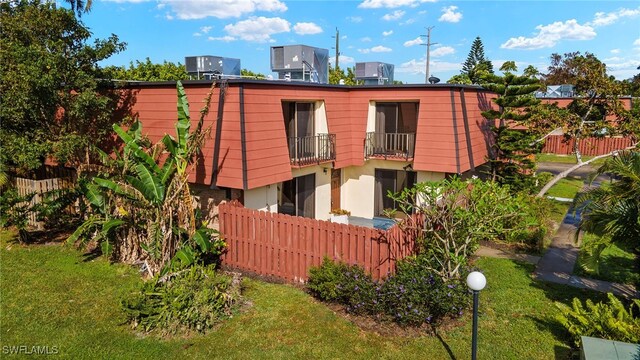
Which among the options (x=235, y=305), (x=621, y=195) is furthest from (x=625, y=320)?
(x=235, y=305)

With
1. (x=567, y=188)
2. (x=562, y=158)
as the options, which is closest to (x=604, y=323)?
(x=567, y=188)

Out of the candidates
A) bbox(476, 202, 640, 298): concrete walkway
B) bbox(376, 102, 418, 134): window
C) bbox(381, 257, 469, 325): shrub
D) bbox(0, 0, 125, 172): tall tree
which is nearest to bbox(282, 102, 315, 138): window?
bbox(376, 102, 418, 134): window

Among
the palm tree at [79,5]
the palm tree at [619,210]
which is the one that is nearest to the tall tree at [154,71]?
the palm tree at [79,5]

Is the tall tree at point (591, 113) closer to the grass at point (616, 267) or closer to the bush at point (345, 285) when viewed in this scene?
the grass at point (616, 267)

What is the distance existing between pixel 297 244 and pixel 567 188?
62.8 ft

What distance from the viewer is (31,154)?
1186 centimetres

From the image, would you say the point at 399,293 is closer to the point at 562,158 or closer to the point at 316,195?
the point at 316,195

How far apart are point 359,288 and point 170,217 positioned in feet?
15.5

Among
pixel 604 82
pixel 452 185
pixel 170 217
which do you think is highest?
pixel 604 82

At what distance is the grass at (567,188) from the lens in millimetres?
21797

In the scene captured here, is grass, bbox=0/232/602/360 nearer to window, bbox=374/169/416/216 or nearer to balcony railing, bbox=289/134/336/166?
balcony railing, bbox=289/134/336/166

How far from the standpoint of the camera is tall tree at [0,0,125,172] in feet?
37.8

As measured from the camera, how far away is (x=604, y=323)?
711 cm

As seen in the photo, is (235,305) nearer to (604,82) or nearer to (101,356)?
(101,356)
